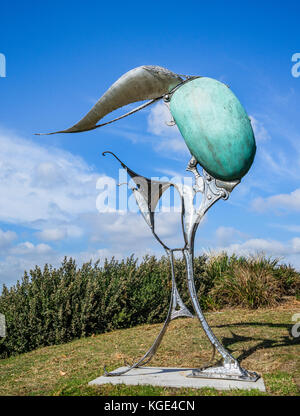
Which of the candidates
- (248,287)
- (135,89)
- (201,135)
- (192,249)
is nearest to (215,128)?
(201,135)

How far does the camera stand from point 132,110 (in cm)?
539

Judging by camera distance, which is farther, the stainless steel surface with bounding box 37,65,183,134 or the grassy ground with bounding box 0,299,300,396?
the stainless steel surface with bounding box 37,65,183,134

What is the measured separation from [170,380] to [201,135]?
9.35 ft

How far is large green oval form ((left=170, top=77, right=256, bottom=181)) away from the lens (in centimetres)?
460

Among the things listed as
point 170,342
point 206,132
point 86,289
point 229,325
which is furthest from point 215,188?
point 86,289

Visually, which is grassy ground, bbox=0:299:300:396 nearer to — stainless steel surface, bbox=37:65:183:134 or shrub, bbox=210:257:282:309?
shrub, bbox=210:257:282:309

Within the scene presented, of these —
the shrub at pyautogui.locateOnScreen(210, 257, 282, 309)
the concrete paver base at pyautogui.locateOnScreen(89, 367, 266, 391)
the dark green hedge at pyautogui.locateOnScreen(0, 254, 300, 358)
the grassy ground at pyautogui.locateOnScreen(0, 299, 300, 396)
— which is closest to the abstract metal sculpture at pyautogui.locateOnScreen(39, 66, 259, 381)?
the concrete paver base at pyautogui.locateOnScreen(89, 367, 266, 391)

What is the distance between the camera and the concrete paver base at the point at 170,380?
4473 millimetres

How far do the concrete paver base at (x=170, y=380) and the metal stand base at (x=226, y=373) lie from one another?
59 mm

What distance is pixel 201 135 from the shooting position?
464cm

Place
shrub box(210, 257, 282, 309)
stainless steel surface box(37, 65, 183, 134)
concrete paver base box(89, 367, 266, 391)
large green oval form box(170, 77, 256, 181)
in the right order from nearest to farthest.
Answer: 1. concrete paver base box(89, 367, 266, 391)
2. large green oval form box(170, 77, 256, 181)
3. stainless steel surface box(37, 65, 183, 134)
4. shrub box(210, 257, 282, 309)

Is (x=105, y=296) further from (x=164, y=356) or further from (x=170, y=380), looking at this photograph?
(x=170, y=380)

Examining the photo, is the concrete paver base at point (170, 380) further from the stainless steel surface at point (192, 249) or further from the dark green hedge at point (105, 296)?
the dark green hedge at point (105, 296)

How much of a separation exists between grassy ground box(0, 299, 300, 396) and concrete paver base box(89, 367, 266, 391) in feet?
0.36
